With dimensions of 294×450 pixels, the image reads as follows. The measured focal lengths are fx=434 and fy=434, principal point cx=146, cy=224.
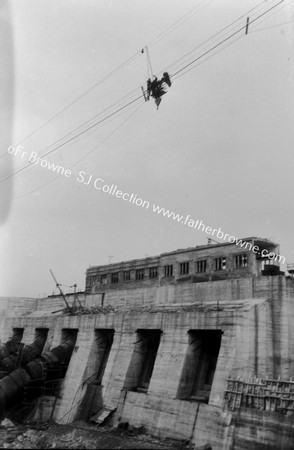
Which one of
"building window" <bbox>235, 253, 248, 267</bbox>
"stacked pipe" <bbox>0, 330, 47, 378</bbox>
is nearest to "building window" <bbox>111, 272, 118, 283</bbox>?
"stacked pipe" <bbox>0, 330, 47, 378</bbox>

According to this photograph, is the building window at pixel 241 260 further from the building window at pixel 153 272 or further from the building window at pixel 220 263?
the building window at pixel 153 272

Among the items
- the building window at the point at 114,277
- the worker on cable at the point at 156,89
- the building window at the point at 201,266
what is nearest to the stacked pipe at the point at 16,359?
the building window at the point at 114,277

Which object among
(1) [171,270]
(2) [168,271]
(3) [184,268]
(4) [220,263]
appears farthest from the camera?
(2) [168,271]

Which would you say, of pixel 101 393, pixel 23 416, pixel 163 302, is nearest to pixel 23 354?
pixel 23 416

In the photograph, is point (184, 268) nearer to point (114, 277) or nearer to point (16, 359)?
point (114, 277)

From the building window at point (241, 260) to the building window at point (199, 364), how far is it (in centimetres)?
757

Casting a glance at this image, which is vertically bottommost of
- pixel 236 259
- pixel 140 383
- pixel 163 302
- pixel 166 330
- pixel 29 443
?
pixel 29 443

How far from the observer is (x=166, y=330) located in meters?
31.5

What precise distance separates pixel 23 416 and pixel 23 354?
4875 millimetres

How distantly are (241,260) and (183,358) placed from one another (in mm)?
10843

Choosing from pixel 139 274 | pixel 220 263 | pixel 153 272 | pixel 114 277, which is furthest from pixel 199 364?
pixel 114 277

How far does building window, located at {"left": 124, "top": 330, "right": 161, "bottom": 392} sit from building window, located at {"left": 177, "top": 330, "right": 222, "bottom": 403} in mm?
4122

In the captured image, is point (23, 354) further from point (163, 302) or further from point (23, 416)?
point (163, 302)

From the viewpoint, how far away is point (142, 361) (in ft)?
112
